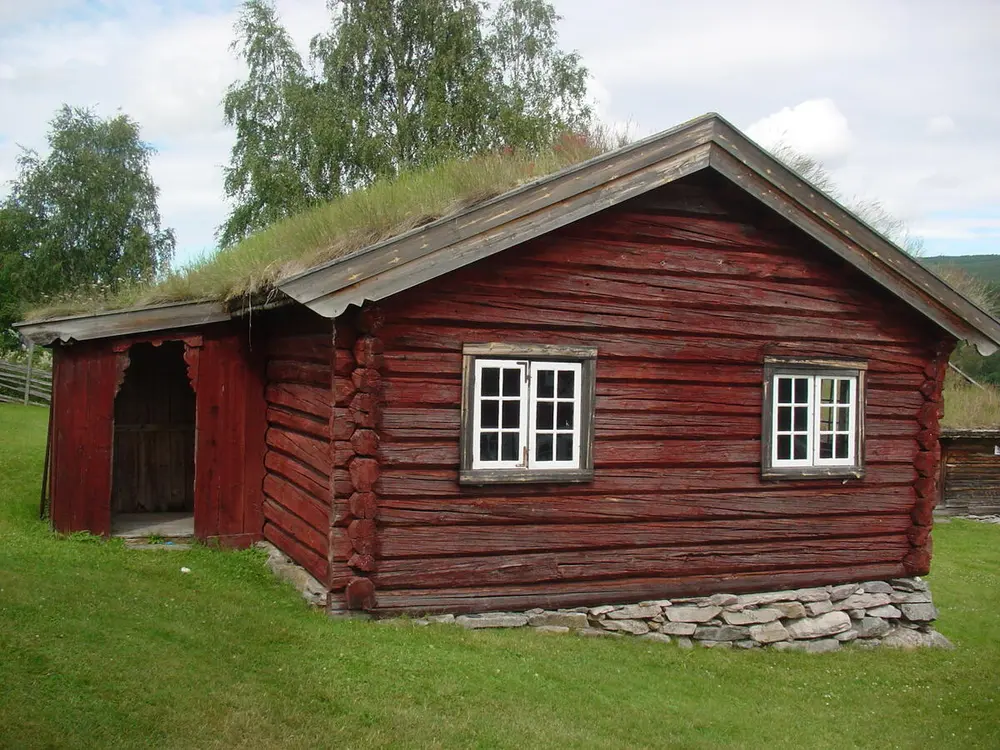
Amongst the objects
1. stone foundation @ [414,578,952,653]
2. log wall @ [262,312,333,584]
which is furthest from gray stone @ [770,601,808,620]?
log wall @ [262,312,333,584]

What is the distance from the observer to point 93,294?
1223 centimetres

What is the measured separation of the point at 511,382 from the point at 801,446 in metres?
3.47

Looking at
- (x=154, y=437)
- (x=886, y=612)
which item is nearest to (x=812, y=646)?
(x=886, y=612)

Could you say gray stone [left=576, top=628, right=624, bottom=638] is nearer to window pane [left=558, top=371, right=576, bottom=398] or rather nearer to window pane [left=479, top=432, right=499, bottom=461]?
window pane [left=479, top=432, right=499, bottom=461]

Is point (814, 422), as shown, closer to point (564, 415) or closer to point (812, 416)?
point (812, 416)

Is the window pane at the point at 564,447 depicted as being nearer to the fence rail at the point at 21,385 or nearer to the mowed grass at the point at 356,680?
the mowed grass at the point at 356,680

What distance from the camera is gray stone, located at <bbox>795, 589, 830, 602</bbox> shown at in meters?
9.98

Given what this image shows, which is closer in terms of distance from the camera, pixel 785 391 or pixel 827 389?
pixel 785 391

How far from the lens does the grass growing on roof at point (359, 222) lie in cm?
862

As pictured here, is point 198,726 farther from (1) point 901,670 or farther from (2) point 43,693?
(1) point 901,670

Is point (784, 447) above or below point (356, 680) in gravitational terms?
above

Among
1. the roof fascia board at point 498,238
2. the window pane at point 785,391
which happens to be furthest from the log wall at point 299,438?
the window pane at point 785,391

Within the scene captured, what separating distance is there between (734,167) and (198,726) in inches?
267

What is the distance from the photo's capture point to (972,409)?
24078mm
